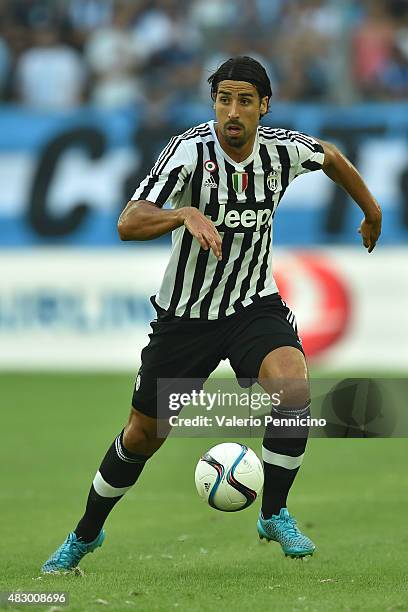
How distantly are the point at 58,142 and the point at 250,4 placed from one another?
11.2ft

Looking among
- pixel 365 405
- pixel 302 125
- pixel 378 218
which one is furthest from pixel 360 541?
pixel 302 125

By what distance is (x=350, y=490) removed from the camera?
8.98 metres

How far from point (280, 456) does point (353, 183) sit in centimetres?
154

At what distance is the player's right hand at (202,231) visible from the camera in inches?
216

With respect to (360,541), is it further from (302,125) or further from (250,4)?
(250,4)

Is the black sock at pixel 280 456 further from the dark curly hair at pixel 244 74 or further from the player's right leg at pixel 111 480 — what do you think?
the dark curly hair at pixel 244 74

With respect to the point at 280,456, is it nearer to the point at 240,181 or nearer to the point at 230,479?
the point at 230,479

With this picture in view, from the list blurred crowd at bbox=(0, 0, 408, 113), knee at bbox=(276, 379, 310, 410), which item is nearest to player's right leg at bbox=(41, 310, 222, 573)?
knee at bbox=(276, 379, 310, 410)

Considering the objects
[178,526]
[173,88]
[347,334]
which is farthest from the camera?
[173,88]

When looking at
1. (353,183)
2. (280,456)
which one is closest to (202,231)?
(280,456)

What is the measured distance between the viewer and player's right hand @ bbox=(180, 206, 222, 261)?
5.49 meters

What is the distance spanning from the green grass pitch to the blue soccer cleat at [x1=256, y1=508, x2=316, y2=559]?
14 cm
